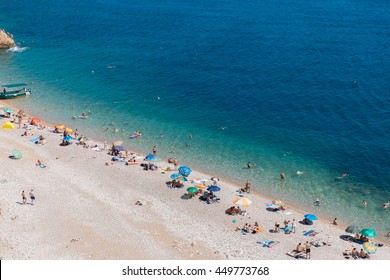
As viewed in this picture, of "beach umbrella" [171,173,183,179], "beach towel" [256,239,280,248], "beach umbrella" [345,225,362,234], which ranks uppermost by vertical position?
"beach umbrella" [171,173,183,179]

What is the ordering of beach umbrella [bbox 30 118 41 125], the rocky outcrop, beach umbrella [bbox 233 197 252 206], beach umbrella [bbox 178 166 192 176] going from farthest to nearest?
the rocky outcrop < beach umbrella [bbox 30 118 41 125] < beach umbrella [bbox 178 166 192 176] < beach umbrella [bbox 233 197 252 206]

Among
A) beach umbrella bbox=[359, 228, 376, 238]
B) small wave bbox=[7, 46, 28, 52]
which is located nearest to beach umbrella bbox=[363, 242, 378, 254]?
beach umbrella bbox=[359, 228, 376, 238]

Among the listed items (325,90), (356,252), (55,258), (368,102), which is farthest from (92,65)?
(356,252)

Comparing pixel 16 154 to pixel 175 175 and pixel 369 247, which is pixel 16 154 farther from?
pixel 369 247

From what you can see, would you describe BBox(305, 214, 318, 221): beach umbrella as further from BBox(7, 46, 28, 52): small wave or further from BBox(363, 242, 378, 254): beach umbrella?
BBox(7, 46, 28, 52): small wave

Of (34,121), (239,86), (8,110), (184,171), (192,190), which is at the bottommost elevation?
(34,121)

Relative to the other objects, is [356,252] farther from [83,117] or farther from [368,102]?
[83,117]

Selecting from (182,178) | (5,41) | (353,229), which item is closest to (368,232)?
(353,229)
